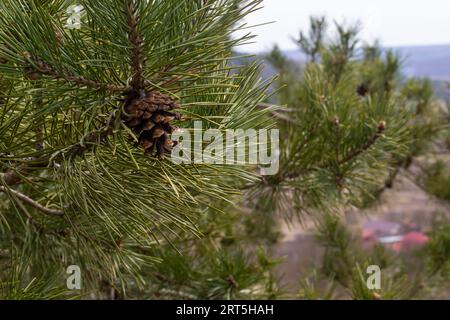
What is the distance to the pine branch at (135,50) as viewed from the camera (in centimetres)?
23

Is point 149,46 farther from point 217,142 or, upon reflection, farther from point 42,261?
point 42,261

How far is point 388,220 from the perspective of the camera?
252cm

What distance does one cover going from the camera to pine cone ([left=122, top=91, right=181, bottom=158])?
0.26 meters

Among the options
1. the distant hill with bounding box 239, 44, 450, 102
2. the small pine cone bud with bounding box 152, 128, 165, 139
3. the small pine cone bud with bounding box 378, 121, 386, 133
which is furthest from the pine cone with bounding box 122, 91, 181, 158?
the distant hill with bounding box 239, 44, 450, 102

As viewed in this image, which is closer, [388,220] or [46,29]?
[46,29]

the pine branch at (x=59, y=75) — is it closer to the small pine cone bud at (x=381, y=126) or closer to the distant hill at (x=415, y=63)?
the small pine cone bud at (x=381, y=126)

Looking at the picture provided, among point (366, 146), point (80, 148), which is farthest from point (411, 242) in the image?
point (80, 148)

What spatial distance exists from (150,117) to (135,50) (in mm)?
39

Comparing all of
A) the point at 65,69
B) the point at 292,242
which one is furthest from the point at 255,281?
the point at 292,242

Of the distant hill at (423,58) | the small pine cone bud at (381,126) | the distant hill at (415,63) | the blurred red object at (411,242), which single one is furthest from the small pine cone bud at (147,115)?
the blurred red object at (411,242)

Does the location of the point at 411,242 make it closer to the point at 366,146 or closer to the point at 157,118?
the point at 366,146

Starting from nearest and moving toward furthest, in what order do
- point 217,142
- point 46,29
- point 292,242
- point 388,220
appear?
point 46,29 → point 217,142 → point 292,242 → point 388,220

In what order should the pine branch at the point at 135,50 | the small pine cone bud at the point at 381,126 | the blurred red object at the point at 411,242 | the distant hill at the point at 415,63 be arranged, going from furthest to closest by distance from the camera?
1. the blurred red object at the point at 411,242
2. the distant hill at the point at 415,63
3. the small pine cone bud at the point at 381,126
4. the pine branch at the point at 135,50

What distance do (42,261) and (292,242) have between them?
2.01 metres
